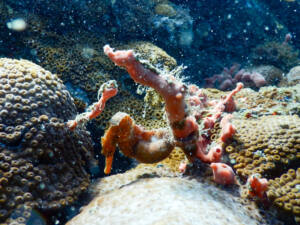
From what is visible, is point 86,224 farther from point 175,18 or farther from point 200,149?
point 175,18

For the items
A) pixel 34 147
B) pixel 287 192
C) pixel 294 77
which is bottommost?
pixel 287 192

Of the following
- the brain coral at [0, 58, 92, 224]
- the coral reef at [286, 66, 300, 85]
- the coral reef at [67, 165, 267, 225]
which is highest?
the coral reef at [286, 66, 300, 85]

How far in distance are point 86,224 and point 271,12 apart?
1229 cm

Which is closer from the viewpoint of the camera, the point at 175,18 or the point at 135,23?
the point at 135,23

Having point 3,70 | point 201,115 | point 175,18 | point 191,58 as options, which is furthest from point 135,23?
point 3,70

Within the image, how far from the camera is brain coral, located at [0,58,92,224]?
9.23ft

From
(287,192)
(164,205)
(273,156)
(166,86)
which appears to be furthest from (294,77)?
(164,205)

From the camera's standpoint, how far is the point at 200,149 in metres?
3.44

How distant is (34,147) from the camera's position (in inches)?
120

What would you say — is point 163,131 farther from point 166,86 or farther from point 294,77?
point 294,77

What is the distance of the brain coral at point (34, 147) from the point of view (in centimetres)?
281

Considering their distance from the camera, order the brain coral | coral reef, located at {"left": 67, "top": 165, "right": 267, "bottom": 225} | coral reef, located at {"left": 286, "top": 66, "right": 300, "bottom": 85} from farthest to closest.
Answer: coral reef, located at {"left": 286, "top": 66, "right": 300, "bottom": 85}, the brain coral, coral reef, located at {"left": 67, "top": 165, "right": 267, "bottom": 225}

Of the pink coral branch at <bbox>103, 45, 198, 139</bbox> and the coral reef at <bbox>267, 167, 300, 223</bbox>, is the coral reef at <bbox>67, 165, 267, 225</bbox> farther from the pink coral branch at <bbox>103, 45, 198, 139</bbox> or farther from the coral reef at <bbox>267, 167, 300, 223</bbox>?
the pink coral branch at <bbox>103, 45, 198, 139</bbox>

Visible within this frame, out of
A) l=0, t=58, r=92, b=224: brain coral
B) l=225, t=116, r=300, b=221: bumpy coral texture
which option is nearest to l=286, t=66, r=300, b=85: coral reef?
l=225, t=116, r=300, b=221: bumpy coral texture
